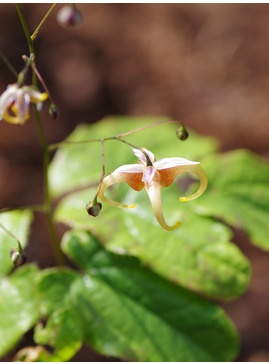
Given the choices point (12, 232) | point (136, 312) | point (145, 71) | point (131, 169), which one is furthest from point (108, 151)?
point (145, 71)

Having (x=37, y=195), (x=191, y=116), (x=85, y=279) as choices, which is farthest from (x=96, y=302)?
(x=191, y=116)

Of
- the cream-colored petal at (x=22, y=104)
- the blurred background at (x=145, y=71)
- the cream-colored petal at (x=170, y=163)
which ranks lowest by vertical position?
the blurred background at (x=145, y=71)

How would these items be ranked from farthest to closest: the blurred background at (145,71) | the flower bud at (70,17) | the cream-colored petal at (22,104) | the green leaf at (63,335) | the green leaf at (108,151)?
the blurred background at (145,71) → the green leaf at (108,151) → the green leaf at (63,335) → the flower bud at (70,17) → the cream-colored petal at (22,104)

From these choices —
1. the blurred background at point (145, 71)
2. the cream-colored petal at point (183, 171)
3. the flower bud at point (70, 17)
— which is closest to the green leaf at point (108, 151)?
the flower bud at point (70, 17)

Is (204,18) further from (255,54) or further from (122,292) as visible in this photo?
(122,292)

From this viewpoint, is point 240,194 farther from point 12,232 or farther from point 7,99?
point 7,99

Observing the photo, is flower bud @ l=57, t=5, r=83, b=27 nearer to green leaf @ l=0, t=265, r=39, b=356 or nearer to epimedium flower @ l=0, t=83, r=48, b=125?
epimedium flower @ l=0, t=83, r=48, b=125

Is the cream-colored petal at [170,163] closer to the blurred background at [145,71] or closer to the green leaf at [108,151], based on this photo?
the green leaf at [108,151]
